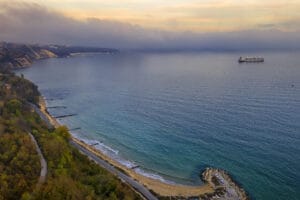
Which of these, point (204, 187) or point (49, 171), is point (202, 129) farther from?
point (49, 171)

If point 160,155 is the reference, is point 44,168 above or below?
above

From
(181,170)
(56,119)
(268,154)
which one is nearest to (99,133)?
(56,119)

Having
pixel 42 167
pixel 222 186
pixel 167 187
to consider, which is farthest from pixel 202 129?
pixel 42 167

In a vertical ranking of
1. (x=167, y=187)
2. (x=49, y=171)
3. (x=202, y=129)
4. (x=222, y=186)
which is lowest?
(x=167, y=187)

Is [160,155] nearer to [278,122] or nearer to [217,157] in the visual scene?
[217,157]

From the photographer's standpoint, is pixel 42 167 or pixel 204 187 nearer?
pixel 42 167

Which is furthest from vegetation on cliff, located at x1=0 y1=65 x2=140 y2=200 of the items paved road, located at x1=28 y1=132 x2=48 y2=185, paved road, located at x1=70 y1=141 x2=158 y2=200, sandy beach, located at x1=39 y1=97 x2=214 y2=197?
sandy beach, located at x1=39 y1=97 x2=214 y2=197

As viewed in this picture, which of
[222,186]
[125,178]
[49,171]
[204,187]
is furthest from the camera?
[125,178]

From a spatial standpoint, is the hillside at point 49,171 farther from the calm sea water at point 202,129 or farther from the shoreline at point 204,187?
the calm sea water at point 202,129

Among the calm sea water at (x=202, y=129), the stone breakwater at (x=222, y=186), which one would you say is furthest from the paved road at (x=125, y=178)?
the stone breakwater at (x=222, y=186)
